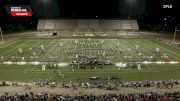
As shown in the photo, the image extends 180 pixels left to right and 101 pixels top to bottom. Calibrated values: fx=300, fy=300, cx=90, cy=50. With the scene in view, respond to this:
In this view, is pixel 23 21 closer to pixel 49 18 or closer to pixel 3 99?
pixel 49 18

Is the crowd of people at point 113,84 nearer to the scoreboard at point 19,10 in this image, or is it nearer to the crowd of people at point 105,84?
the crowd of people at point 105,84

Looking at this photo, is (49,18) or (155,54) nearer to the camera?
(155,54)

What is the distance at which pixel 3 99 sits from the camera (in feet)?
89.7

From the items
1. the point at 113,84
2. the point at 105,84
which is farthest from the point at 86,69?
the point at 113,84

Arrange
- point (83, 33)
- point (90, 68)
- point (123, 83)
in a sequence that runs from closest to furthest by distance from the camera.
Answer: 1. point (123, 83)
2. point (90, 68)
3. point (83, 33)

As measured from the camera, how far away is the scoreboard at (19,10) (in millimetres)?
106688

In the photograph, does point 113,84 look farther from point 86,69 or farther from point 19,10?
point 19,10

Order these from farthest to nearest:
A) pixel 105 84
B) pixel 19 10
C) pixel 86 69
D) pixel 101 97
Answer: pixel 19 10 < pixel 86 69 < pixel 105 84 < pixel 101 97

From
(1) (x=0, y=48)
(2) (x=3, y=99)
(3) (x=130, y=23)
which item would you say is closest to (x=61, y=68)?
(2) (x=3, y=99)

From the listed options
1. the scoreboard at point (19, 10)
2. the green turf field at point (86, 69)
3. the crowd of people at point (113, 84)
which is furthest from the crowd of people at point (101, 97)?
the scoreboard at point (19, 10)

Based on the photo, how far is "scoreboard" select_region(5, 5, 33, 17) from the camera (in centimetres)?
10669

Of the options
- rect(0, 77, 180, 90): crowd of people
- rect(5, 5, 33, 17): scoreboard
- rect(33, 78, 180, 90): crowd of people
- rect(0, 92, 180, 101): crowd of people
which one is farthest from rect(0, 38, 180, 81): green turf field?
rect(5, 5, 33, 17): scoreboard

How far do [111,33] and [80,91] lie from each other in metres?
72.3

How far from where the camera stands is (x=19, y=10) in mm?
107062
